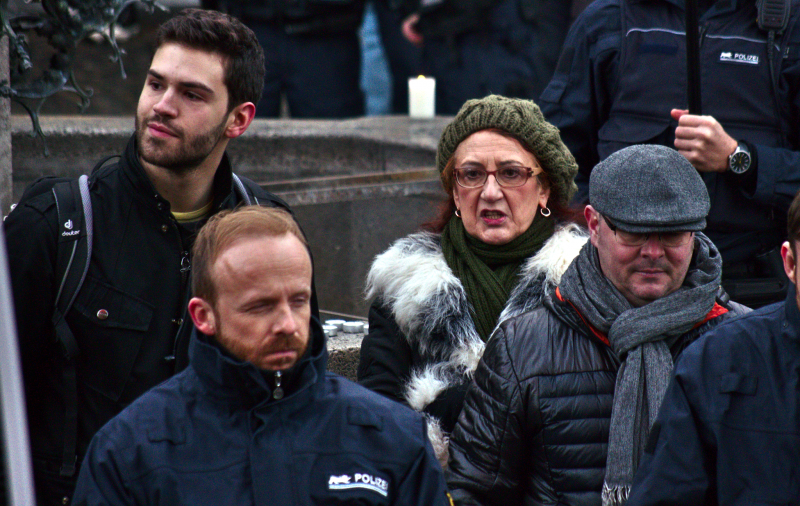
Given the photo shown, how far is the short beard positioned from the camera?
9.62 ft

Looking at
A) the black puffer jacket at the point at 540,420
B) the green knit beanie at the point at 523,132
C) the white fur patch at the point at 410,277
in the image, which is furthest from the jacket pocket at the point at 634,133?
the black puffer jacket at the point at 540,420

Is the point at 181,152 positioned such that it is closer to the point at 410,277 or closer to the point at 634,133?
the point at 410,277

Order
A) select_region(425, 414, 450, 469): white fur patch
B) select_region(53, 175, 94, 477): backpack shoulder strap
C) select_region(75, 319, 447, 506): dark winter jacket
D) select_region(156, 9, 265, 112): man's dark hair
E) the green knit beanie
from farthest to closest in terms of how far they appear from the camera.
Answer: the green knit beanie → select_region(425, 414, 450, 469): white fur patch → select_region(156, 9, 265, 112): man's dark hair → select_region(53, 175, 94, 477): backpack shoulder strap → select_region(75, 319, 447, 506): dark winter jacket

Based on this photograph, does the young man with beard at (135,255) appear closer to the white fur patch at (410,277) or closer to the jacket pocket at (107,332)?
the jacket pocket at (107,332)

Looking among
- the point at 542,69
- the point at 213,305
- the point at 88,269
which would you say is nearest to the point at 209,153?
the point at 88,269

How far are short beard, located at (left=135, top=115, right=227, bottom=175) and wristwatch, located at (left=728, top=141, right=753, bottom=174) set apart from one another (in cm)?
169

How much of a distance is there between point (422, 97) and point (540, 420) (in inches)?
136

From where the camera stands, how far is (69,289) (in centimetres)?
273

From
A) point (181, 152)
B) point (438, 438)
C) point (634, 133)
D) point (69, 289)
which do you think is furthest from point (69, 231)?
point (634, 133)

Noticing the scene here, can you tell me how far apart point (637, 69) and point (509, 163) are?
747 millimetres

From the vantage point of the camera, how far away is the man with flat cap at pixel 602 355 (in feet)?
9.14

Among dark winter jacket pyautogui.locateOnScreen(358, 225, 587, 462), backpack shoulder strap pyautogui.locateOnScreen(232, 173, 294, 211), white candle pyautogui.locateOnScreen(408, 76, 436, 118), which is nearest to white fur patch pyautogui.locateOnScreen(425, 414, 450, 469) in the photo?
dark winter jacket pyautogui.locateOnScreen(358, 225, 587, 462)

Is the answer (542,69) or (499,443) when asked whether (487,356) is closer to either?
(499,443)

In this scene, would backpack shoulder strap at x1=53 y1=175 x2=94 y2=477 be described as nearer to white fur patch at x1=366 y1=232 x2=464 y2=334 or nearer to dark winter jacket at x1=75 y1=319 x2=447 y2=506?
dark winter jacket at x1=75 y1=319 x2=447 y2=506
